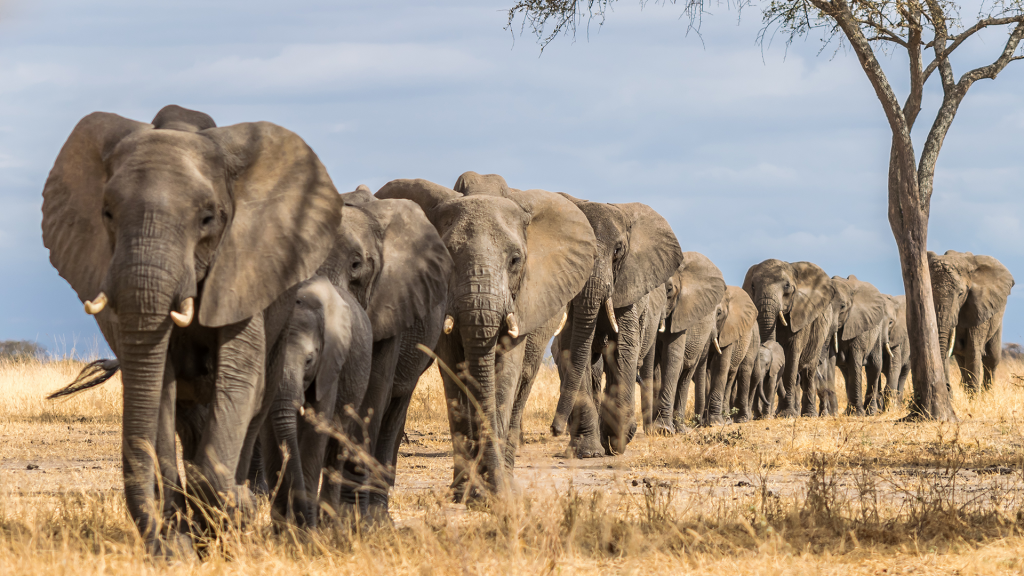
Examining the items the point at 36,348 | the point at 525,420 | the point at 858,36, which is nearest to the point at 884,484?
the point at 858,36

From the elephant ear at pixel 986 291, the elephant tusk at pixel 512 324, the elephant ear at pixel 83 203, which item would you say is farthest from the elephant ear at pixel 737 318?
the elephant ear at pixel 83 203

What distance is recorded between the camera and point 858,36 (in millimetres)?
15359

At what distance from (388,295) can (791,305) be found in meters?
15.7

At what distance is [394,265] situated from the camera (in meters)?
7.95

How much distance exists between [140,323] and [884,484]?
21.1ft

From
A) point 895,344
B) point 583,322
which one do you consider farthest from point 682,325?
point 895,344

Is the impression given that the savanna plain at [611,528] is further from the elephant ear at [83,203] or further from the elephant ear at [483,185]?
the elephant ear at [483,185]

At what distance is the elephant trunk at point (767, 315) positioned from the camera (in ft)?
71.8

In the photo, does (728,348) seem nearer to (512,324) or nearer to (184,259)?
(512,324)

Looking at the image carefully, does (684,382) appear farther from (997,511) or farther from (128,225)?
(128,225)

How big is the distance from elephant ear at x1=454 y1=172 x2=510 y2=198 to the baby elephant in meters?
2.73

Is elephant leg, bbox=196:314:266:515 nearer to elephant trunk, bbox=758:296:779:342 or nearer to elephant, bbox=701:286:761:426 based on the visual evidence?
elephant, bbox=701:286:761:426

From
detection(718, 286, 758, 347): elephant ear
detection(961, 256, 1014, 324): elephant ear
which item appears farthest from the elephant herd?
detection(961, 256, 1014, 324): elephant ear

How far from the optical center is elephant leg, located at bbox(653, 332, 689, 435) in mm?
15820
